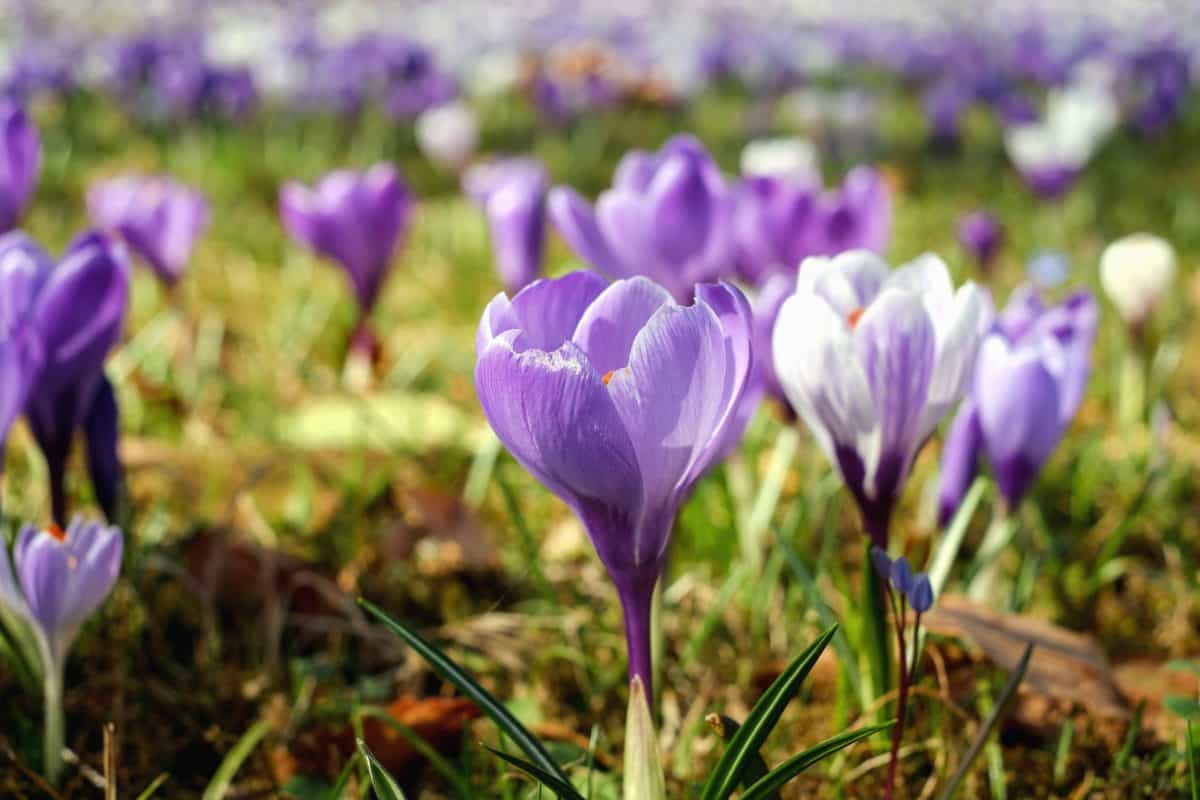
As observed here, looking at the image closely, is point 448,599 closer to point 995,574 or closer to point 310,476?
point 310,476

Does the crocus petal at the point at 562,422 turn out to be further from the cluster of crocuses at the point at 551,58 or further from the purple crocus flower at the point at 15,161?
the cluster of crocuses at the point at 551,58

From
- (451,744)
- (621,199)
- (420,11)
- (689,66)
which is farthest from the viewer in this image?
(420,11)

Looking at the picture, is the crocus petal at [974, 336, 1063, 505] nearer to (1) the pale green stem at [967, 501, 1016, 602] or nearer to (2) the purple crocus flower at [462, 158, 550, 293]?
(1) the pale green stem at [967, 501, 1016, 602]

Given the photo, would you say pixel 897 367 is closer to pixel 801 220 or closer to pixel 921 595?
pixel 921 595

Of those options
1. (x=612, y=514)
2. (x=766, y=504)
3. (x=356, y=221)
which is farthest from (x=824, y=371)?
(x=356, y=221)

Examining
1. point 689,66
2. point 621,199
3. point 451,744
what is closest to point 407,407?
point 621,199

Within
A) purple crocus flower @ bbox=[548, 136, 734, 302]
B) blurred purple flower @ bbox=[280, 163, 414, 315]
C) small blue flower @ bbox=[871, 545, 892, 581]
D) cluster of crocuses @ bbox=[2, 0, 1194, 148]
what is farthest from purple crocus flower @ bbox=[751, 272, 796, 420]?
cluster of crocuses @ bbox=[2, 0, 1194, 148]
